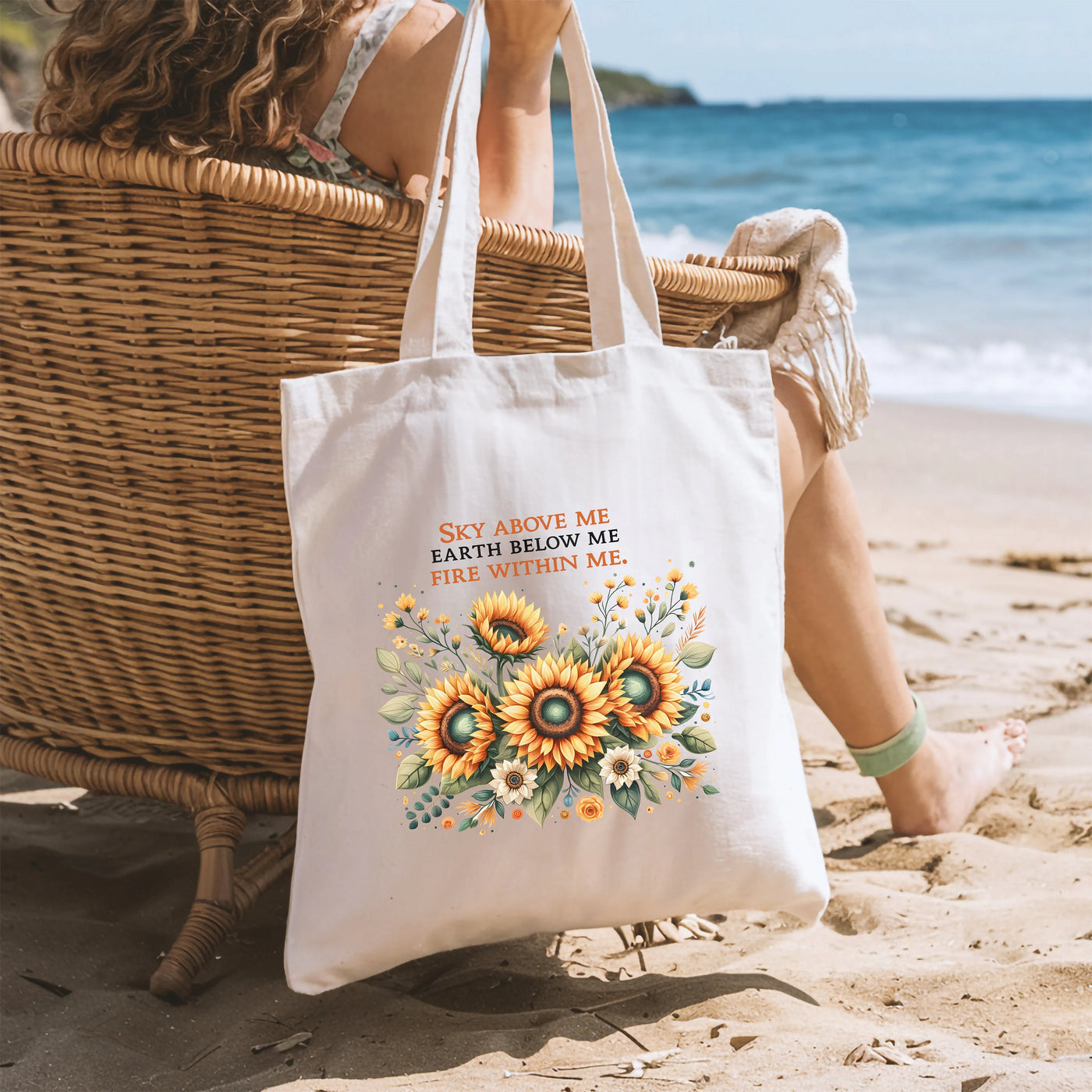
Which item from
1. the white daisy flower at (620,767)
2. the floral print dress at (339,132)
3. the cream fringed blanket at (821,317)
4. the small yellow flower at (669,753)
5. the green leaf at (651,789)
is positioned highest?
the floral print dress at (339,132)

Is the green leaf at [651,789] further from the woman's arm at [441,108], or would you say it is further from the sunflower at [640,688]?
the woman's arm at [441,108]

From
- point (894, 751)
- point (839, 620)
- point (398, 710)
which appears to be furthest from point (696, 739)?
point (894, 751)

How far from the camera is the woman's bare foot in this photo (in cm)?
170

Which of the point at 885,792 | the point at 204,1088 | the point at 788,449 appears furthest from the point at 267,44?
the point at 885,792

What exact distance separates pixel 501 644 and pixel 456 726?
0.09 meters

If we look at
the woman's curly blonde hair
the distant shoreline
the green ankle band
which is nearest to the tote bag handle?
the woman's curly blonde hair

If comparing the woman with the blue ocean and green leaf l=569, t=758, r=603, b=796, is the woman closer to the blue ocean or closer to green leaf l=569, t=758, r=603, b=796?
green leaf l=569, t=758, r=603, b=796

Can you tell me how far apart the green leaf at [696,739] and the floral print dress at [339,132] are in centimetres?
71

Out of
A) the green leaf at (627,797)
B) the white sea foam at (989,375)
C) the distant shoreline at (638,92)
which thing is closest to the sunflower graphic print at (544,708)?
the green leaf at (627,797)

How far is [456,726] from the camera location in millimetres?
1084

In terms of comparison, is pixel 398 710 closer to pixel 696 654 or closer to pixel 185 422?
pixel 696 654

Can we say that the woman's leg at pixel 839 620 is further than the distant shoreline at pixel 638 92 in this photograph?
No

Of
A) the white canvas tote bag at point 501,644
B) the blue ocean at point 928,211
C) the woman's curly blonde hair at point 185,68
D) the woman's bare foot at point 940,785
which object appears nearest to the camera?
the white canvas tote bag at point 501,644

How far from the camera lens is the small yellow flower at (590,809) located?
42.6 inches
